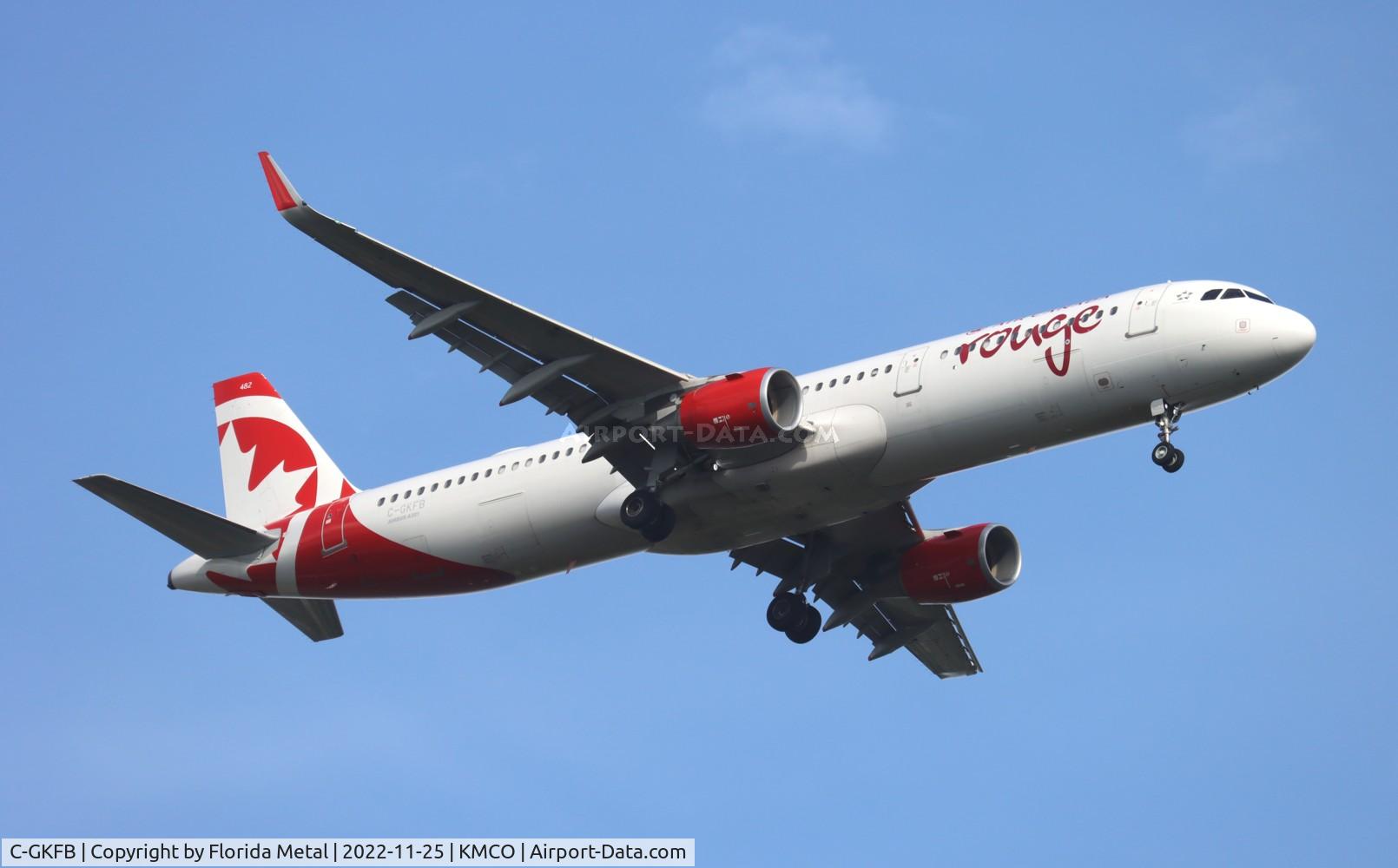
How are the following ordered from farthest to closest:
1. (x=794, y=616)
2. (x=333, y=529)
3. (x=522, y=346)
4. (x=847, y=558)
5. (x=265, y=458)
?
1. (x=265, y=458)
2. (x=847, y=558)
3. (x=794, y=616)
4. (x=333, y=529)
5. (x=522, y=346)

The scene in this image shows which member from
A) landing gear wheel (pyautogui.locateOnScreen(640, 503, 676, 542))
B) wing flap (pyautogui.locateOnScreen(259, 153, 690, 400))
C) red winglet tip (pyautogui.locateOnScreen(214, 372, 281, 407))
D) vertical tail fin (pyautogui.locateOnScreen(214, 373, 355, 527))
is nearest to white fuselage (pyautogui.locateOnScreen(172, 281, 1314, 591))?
landing gear wheel (pyautogui.locateOnScreen(640, 503, 676, 542))

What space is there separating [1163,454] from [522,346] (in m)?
13.3

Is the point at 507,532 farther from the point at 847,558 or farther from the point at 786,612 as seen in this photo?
the point at 847,558

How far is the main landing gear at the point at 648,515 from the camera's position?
36.9 meters

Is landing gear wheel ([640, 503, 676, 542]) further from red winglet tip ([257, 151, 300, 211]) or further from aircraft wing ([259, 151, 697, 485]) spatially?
red winglet tip ([257, 151, 300, 211])

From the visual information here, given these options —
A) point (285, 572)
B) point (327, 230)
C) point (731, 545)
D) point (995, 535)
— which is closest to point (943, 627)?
point (995, 535)

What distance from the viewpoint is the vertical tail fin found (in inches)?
1746

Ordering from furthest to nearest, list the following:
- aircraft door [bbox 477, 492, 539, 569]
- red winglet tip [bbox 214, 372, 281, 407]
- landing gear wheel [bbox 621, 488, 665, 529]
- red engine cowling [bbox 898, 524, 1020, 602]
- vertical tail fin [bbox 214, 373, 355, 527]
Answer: red winglet tip [bbox 214, 372, 281, 407]
vertical tail fin [bbox 214, 373, 355, 527]
red engine cowling [bbox 898, 524, 1020, 602]
aircraft door [bbox 477, 492, 539, 569]
landing gear wheel [bbox 621, 488, 665, 529]

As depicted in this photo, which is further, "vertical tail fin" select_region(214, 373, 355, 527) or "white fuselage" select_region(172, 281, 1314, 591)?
"vertical tail fin" select_region(214, 373, 355, 527)

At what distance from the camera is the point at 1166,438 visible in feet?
113

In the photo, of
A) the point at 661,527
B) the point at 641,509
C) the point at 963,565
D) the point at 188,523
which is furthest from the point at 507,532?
the point at 963,565

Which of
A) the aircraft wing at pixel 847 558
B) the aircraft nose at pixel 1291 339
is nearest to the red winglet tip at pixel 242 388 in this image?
the aircraft wing at pixel 847 558

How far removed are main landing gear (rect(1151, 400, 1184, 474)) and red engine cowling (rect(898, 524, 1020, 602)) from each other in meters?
8.00

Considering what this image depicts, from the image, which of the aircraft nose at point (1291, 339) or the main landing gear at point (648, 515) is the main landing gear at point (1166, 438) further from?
the main landing gear at point (648, 515)
